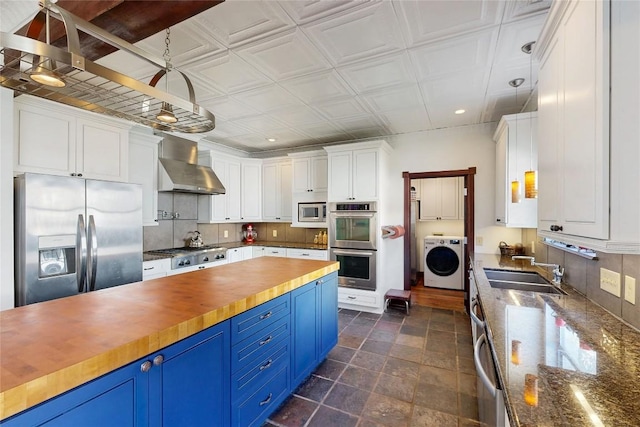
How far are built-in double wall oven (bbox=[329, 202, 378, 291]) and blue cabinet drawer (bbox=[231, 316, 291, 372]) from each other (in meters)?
2.13

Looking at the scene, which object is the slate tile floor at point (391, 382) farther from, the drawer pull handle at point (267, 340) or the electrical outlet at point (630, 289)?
the electrical outlet at point (630, 289)

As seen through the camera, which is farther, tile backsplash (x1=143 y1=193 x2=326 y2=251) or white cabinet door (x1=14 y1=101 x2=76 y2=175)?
tile backsplash (x1=143 y1=193 x2=326 y2=251)

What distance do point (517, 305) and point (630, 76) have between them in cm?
125

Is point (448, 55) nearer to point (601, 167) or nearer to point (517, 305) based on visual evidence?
point (601, 167)

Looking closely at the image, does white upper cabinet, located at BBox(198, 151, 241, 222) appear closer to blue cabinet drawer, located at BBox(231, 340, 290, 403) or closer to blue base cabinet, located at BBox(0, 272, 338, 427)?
blue base cabinet, located at BBox(0, 272, 338, 427)

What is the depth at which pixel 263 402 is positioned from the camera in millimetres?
1802

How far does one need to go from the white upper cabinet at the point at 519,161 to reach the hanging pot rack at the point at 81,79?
3.04 m

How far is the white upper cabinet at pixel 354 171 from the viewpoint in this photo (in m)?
4.00

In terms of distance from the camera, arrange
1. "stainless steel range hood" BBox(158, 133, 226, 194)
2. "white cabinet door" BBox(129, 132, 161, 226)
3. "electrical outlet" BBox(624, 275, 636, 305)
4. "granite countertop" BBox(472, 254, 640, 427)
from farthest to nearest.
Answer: "stainless steel range hood" BBox(158, 133, 226, 194) < "white cabinet door" BBox(129, 132, 161, 226) < "electrical outlet" BBox(624, 275, 636, 305) < "granite countertop" BBox(472, 254, 640, 427)

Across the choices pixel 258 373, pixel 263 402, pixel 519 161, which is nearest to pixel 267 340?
pixel 258 373

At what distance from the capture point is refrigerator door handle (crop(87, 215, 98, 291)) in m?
2.58

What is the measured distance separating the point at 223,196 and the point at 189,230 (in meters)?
0.76

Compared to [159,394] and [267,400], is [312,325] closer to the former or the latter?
[267,400]

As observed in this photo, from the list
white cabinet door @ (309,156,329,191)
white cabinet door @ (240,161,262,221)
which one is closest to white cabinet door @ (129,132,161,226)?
white cabinet door @ (240,161,262,221)
